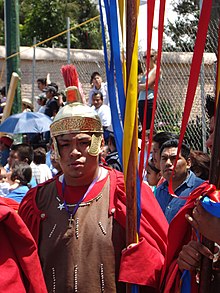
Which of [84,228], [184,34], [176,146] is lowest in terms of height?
[84,228]

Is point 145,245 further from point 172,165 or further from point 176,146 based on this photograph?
point 176,146

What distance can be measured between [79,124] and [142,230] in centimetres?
75

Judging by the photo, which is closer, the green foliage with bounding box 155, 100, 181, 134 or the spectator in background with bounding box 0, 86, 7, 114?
the green foliage with bounding box 155, 100, 181, 134

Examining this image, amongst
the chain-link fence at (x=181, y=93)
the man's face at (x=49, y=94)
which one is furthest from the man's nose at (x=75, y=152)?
the man's face at (x=49, y=94)

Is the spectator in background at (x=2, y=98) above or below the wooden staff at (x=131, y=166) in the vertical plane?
below

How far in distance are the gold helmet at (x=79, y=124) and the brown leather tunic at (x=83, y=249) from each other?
32 cm

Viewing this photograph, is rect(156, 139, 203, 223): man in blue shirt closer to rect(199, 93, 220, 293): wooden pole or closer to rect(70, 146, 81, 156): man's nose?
rect(70, 146, 81, 156): man's nose

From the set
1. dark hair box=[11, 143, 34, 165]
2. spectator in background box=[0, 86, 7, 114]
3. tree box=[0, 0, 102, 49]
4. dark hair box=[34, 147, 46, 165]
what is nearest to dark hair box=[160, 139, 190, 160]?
dark hair box=[11, 143, 34, 165]

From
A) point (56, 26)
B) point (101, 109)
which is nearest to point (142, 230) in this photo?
point (101, 109)

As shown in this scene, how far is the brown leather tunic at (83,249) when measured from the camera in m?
3.89

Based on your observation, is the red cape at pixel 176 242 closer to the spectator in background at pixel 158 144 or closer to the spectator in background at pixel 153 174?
the spectator in background at pixel 158 144

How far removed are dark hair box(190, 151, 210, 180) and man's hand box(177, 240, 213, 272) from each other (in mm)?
2548

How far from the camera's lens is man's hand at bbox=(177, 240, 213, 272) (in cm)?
290

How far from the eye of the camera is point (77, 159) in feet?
13.3
